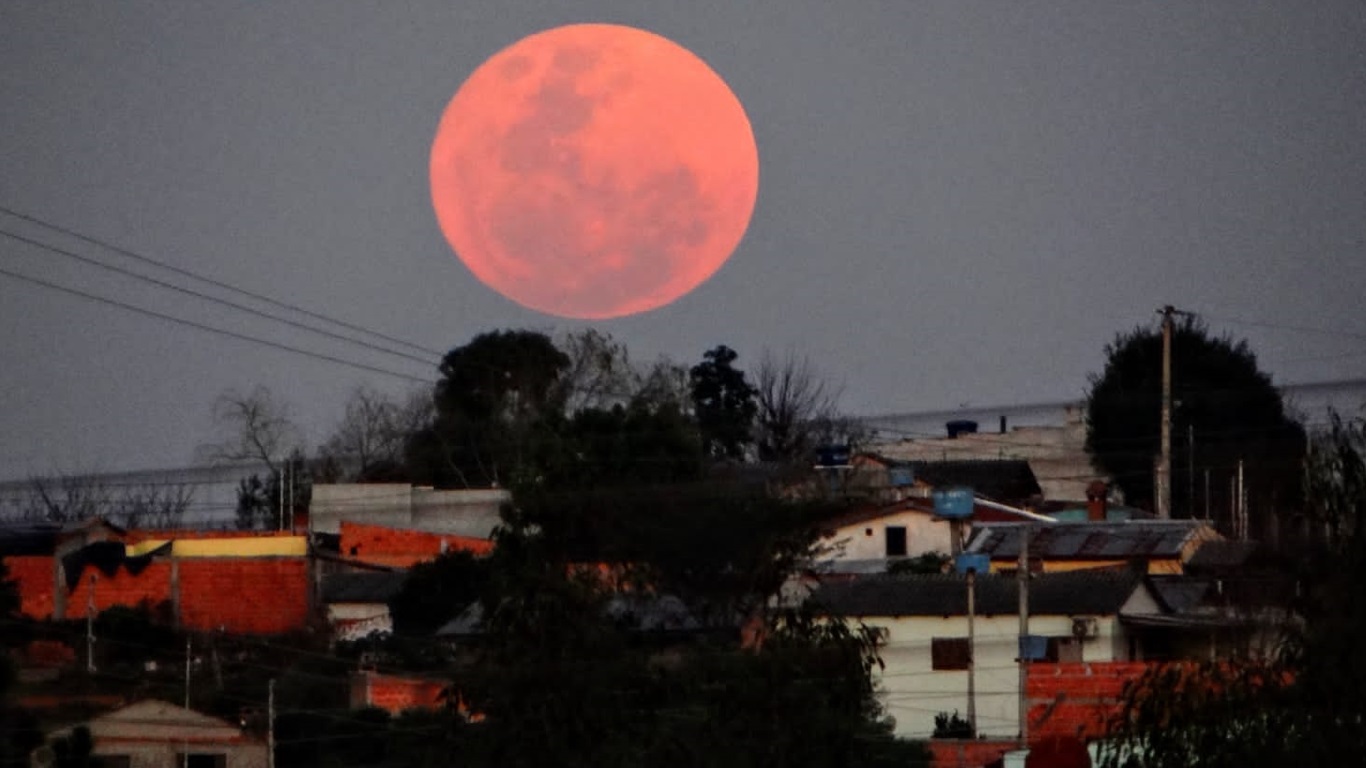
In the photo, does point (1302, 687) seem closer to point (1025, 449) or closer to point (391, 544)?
point (391, 544)

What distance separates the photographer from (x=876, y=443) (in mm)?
74812

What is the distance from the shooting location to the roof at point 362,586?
4566cm

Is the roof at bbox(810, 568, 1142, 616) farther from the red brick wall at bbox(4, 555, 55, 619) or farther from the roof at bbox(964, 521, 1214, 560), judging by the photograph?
the red brick wall at bbox(4, 555, 55, 619)

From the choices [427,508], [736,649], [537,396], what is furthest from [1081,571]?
[537,396]

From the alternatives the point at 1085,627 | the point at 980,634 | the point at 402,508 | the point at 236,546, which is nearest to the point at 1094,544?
the point at 980,634

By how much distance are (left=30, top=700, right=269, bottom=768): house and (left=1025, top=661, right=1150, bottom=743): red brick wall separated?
9.73 m

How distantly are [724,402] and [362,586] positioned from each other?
963 inches

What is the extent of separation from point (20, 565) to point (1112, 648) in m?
24.2

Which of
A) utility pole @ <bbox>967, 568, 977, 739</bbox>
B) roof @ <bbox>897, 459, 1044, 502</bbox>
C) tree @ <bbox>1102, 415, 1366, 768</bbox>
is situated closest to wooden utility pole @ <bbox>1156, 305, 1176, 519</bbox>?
roof @ <bbox>897, 459, 1044, 502</bbox>

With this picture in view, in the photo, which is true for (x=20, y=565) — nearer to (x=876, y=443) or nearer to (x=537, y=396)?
(x=537, y=396)

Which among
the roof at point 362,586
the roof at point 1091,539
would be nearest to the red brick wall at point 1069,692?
the roof at point 1091,539

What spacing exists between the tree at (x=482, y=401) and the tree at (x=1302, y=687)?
1595 inches

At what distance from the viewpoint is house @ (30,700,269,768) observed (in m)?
27.5

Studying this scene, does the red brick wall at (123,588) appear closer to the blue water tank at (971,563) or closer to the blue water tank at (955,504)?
the blue water tank at (971,563)
